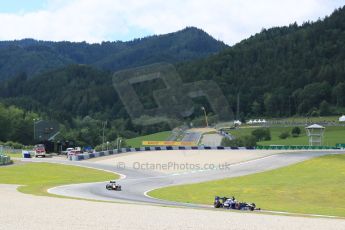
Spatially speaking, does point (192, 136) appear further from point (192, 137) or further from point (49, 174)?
point (49, 174)

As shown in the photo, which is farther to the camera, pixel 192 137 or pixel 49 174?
pixel 192 137

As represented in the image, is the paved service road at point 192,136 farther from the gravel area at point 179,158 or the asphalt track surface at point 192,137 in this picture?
the gravel area at point 179,158

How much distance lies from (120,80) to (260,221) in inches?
3426

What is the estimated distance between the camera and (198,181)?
2547 inches

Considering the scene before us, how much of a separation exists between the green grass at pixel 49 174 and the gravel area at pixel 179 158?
10.1 m

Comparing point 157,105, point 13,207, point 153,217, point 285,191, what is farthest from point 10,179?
point 157,105

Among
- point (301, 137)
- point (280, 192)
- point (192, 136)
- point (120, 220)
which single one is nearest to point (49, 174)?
point (280, 192)

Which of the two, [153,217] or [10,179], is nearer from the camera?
[153,217]

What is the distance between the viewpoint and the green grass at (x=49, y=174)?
66.5m

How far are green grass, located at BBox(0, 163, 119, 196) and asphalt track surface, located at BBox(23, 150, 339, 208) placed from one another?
11.2 feet

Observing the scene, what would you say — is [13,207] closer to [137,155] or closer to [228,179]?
[228,179]

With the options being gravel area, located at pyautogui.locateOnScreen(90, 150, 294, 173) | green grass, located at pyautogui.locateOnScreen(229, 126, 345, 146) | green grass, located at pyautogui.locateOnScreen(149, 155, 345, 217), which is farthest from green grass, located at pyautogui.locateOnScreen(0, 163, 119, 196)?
green grass, located at pyautogui.locateOnScreen(229, 126, 345, 146)

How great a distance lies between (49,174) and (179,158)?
30.1 m

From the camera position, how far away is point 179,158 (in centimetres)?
10075
